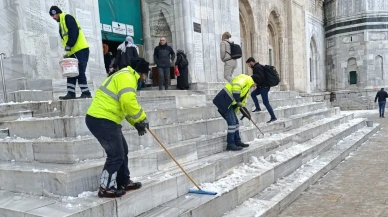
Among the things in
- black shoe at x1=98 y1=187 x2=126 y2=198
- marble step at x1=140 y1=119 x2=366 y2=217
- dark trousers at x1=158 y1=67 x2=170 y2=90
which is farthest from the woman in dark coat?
black shoe at x1=98 y1=187 x2=126 y2=198

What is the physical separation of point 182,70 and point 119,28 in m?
2.62

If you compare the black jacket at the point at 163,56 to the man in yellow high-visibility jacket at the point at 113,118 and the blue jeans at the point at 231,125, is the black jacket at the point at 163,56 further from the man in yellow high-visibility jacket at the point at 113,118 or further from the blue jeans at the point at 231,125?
the man in yellow high-visibility jacket at the point at 113,118

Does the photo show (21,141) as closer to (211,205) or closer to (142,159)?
(142,159)

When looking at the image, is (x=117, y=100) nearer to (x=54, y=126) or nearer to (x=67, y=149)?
(x=67, y=149)

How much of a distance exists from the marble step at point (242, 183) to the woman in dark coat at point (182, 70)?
4.54 meters

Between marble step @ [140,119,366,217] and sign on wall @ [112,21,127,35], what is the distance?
6913 millimetres

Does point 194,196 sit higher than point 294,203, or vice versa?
point 194,196

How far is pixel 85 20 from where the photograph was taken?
28.1 feet

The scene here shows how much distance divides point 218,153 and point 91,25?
5.33m

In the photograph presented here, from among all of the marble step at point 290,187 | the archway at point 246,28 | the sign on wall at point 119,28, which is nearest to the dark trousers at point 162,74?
the sign on wall at point 119,28

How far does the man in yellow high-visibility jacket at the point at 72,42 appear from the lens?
218 inches

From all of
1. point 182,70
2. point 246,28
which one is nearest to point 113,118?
point 182,70

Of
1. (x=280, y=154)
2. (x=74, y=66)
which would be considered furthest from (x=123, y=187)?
(x=280, y=154)

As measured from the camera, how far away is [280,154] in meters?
6.69
